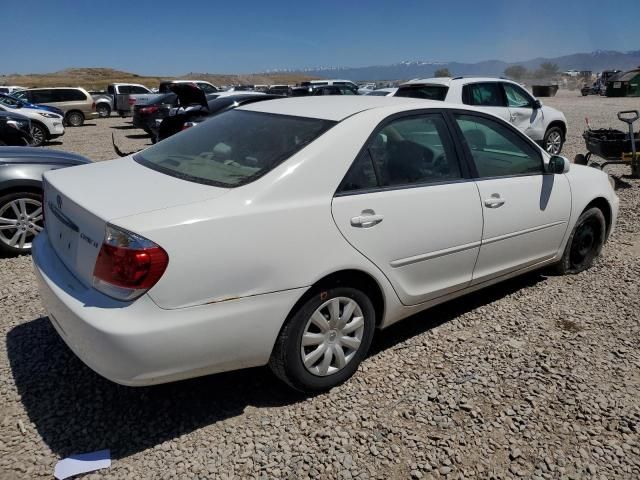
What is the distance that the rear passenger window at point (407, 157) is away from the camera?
2.96m

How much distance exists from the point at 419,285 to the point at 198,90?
20.5 ft

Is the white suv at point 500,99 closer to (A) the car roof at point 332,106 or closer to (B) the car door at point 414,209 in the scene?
(A) the car roof at point 332,106

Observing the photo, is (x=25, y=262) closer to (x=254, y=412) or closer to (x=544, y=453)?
(x=254, y=412)

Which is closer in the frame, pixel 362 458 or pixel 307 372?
pixel 362 458

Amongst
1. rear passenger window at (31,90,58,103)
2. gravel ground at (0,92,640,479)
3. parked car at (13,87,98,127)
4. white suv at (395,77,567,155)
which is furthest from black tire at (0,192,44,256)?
rear passenger window at (31,90,58,103)

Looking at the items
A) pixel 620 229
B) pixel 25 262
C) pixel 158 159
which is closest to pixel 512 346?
pixel 158 159

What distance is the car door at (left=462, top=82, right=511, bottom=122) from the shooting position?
9648mm

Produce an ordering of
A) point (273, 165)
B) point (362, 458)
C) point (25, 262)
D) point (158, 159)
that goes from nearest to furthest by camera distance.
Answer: point (362, 458), point (273, 165), point (158, 159), point (25, 262)

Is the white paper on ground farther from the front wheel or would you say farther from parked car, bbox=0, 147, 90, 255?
the front wheel

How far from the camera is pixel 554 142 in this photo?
37.3ft

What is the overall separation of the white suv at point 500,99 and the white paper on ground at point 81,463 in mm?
8219

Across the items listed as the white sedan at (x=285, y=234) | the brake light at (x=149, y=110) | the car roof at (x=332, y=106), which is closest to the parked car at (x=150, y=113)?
the brake light at (x=149, y=110)

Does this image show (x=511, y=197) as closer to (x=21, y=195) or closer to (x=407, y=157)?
(x=407, y=157)

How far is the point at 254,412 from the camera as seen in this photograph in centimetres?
283
